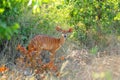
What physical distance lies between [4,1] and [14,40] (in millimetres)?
4562

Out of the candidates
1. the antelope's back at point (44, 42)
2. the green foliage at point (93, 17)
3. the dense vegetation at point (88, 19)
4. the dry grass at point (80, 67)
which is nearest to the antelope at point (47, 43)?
the antelope's back at point (44, 42)

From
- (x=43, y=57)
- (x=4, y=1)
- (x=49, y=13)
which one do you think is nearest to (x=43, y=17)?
(x=49, y=13)

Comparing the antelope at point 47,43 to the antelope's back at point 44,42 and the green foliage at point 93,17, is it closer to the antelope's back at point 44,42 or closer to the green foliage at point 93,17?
the antelope's back at point 44,42

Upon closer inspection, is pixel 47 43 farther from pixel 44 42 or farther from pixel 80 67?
pixel 80 67

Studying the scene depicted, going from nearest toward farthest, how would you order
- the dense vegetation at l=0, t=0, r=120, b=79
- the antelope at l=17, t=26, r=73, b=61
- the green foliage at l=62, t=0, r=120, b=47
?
the antelope at l=17, t=26, r=73, b=61 → the dense vegetation at l=0, t=0, r=120, b=79 → the green foliage at l=62, t=0, r=120, b=47

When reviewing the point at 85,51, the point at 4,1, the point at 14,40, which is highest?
the point at 4,1

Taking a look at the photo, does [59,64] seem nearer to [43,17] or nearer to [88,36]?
[43,17]

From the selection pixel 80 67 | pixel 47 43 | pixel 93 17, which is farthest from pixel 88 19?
pixel 80 67

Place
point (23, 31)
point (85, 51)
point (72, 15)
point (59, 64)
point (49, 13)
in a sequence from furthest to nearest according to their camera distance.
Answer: point (72, 15)
point (49, 13)
point (85, 51)
point (23, 31)
point (59, 64)

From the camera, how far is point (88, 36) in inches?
330

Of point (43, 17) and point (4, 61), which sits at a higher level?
point (43, 17)

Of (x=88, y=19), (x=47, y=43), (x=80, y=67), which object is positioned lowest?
(x=80, y=67)

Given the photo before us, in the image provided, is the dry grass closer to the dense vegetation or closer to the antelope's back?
the antelope's back

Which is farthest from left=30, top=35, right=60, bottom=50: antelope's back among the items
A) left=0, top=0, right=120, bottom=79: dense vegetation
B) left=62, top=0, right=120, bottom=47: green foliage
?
left=62, top=0, right=120, bottom=47: green foliage
